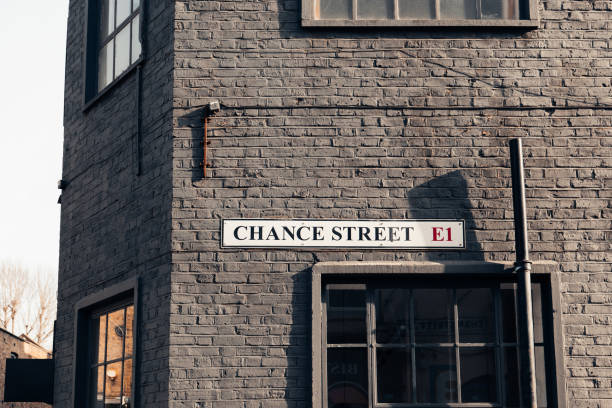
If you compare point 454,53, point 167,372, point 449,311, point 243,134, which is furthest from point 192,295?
point 454,53

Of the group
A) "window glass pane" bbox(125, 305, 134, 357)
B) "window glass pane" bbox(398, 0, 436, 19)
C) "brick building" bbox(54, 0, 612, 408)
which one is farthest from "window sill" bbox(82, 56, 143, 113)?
"window glass pane" bbox(398, 0, 436, 19)

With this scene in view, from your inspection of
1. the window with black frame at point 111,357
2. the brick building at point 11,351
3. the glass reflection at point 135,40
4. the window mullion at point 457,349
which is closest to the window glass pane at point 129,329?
the window with black frame at point 111,357

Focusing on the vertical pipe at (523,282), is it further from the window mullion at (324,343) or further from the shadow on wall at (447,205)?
the window mullion at (324,343)

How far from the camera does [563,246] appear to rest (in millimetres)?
7059

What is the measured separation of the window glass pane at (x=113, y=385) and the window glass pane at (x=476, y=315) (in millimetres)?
3167

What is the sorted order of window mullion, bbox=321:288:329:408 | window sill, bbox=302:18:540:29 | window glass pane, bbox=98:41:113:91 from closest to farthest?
window mullion, bbox=321:288:329:408 < window sill, bbox=302:18:540:29 < window glass pane, bbox=98:41:113:91

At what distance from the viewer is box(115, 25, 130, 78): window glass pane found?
28.2ft

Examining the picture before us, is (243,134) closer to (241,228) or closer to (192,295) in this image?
(241,228)

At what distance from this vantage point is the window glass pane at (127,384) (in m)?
7.72

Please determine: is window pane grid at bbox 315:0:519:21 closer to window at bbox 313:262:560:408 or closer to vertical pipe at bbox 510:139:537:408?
vertical pipe at bbox 510:139:537:408

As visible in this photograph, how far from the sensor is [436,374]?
6.93m

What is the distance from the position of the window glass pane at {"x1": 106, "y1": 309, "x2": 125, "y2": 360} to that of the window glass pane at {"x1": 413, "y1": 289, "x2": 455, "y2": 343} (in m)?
2.76

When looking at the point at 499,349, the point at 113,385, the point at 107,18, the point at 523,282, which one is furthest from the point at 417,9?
the point at 113,385

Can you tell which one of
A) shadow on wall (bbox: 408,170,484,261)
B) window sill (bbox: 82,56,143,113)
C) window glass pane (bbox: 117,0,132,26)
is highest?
window glass pane (bbox: 117,0,132,26)
